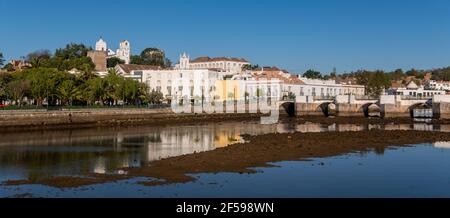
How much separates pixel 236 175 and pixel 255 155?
6.15 metres

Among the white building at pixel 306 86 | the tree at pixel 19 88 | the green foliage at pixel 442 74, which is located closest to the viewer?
the tree at pixel 19 88

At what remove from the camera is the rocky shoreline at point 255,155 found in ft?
70.1

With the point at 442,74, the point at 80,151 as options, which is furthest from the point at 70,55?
the point at 442,74

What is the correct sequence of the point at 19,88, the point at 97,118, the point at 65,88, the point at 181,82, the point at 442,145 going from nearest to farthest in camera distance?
the point at 442,145 < the point at 97,118 < the point at 19,88 < the point at 65,88 < the point at 181,82

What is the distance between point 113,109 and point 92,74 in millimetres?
13140

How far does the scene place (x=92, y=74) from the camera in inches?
2958

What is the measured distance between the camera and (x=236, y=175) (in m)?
22.3

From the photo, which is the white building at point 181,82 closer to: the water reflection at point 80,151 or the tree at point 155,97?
the tree at point 155,97

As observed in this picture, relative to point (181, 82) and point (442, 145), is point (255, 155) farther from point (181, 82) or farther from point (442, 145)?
point (181, 82)

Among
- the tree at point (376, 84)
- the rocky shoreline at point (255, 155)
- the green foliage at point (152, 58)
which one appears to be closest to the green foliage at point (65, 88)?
the rocky shoreline at point (255, 155)

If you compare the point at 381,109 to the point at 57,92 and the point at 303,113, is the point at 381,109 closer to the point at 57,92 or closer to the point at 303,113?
the point at 303,113

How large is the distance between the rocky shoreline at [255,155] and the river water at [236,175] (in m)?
0.92

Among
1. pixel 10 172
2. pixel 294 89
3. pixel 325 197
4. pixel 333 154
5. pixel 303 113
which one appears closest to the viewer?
pixel 325 197
